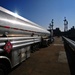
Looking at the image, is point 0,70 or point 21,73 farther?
point 21,73

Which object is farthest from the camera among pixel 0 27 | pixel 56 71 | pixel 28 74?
pixel 56 71

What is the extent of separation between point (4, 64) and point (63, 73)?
3.02 meters

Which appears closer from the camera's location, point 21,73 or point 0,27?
point 0,27

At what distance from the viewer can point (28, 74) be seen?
19.9 ft

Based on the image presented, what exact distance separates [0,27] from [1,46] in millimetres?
722

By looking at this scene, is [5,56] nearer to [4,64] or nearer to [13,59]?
[4,64]

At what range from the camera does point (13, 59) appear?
549 centimetres

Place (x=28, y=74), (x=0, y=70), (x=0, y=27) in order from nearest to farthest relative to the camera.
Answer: (x=0, y=70)
(x=0, y=27)
(x=28, y=74)

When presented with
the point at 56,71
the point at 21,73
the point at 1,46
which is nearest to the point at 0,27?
the point at 1,46

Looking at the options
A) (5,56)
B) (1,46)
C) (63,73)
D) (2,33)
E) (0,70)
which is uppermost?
(2,33)

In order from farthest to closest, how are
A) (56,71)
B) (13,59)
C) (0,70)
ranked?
(56,71)
(13,59)
(0,70)

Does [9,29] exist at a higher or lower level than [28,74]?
A: higher

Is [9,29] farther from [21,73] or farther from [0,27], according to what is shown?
[21,73]

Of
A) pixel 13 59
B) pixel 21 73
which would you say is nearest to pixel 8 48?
pixel 13 59
